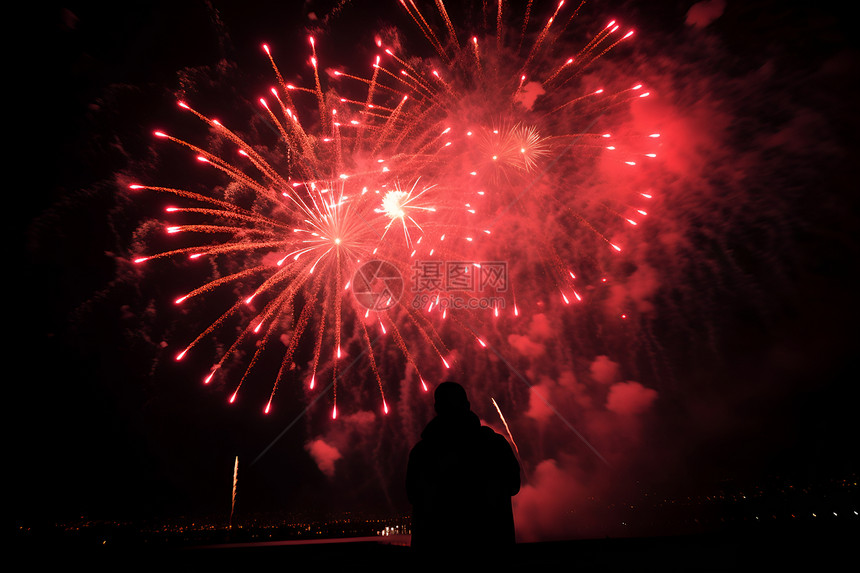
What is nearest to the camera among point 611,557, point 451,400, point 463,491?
point 463,491

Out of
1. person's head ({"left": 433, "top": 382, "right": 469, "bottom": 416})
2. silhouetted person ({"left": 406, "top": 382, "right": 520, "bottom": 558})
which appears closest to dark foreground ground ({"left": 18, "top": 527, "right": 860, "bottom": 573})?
silhouetted person ({"left": 406, "top": 382, "right": 520, "bottom": 558})

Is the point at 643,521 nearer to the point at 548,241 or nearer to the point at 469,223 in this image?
the point at 548,241

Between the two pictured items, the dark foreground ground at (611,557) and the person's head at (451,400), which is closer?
the dark foreground ground at (611,557)

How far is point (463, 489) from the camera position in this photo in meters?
2.42

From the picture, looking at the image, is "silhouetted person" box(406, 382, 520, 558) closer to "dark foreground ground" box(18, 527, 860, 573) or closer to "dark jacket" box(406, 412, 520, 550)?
"dark jacket" box(406, 412, 520, 550)

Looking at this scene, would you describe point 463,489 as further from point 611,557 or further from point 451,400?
point 611,557

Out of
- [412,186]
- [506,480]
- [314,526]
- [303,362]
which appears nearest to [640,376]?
[412,186]

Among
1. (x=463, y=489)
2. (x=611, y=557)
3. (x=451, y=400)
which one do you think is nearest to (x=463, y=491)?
(x=463, y=489)

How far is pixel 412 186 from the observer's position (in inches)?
494

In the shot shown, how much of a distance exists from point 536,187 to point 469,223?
3322 mm

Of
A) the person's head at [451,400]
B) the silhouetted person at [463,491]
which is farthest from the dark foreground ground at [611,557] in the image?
the person's head at [451,400]

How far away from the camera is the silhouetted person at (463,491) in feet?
7.82

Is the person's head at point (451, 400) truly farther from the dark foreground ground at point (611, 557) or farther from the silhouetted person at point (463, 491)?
the dark foreground ground at point (611, 557)

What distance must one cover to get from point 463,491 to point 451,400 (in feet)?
2.31
